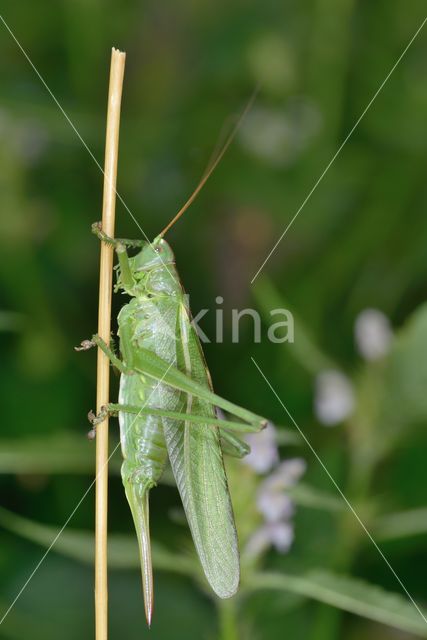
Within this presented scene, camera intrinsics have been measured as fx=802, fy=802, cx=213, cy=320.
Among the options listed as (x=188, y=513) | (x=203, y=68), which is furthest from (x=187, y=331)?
(x=203, y=68)

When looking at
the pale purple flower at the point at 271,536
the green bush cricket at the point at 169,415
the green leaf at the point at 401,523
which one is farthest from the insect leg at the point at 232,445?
the green leaf at the point at 401,523

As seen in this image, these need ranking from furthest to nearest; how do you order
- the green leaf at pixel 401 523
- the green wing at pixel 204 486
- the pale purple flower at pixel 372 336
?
the pale purple flower at pixel 372 336, the green leaf at pixel 401 523, the green wing at pixel 204 486

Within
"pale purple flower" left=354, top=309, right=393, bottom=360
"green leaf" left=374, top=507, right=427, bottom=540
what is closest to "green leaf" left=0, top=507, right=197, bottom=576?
"green leaf" left=374, top=507, right=427, bottom=540

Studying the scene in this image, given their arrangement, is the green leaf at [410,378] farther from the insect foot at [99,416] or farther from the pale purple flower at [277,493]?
the insect foot at [99,416]

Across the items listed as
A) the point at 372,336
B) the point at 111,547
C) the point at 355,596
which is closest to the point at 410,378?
the point at 372,336

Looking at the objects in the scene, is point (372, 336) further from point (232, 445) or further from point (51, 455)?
point (51, 455)

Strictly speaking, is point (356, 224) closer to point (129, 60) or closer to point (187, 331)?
point (129, 60)

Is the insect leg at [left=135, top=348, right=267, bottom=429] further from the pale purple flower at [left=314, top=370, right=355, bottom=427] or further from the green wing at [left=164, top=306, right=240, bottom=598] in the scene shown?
the pale purple flower at [left=314, top=370, right=355, bottom=427]

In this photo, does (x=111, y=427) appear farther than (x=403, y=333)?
Yes
